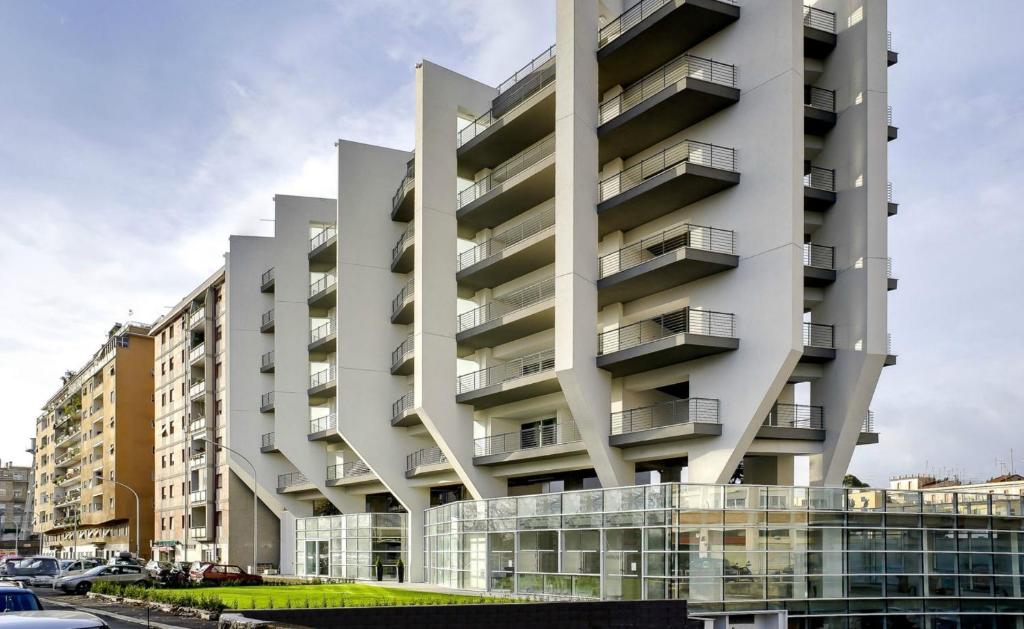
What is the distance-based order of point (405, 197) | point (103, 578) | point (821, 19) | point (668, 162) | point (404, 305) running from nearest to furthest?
point (821, 19) → point (668, 162) → point (103, 578) → point (404, 305) → point (405, 197)

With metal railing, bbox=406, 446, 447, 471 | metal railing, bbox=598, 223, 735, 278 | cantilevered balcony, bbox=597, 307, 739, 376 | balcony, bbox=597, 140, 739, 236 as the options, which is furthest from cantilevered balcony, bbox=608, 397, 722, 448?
metal railing, bbox=406, 446, 447, 471

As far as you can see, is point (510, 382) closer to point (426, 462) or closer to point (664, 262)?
point (664, 262)

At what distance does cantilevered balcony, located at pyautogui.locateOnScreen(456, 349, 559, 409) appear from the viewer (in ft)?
149

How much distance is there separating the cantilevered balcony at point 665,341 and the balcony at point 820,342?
3.58m

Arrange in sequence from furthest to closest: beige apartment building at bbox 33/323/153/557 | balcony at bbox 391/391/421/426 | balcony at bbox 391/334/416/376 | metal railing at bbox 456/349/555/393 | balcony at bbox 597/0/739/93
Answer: beige apartment building at bbox 33/323/153/557 → balcony at bbox 391/391/421/426 → balcony at bbox 391/334/416/376 → metal railing at bbox 456/349/555/393 → balcony at bbox 597/0/739/93

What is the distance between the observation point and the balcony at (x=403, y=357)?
5533cm

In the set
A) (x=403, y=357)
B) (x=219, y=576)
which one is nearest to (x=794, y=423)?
(x=403, y=357)

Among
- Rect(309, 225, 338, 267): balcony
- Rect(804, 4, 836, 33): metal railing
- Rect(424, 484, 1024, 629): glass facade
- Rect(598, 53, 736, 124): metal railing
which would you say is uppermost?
Rect(804, 4, 836, 33): metal railing

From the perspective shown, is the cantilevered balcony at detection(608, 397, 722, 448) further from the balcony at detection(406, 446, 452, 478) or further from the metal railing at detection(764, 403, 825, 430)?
the balcony at detection(406, 446, 452, 478)

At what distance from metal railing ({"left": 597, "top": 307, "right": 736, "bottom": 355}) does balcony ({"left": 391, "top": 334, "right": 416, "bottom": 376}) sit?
14481mm

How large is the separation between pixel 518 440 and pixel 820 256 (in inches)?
666

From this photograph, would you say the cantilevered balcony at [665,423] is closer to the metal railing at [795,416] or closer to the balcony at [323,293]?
the metal railing at [795,416]

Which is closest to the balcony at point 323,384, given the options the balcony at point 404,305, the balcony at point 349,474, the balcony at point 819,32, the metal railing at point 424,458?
the balcony at point 349,474

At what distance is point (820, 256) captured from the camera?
41.1 m
